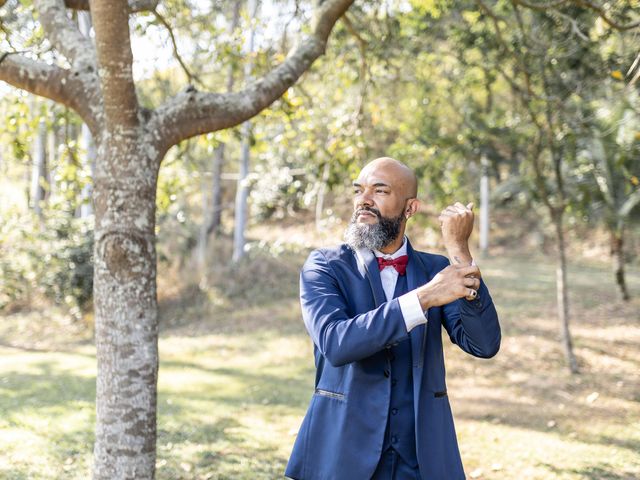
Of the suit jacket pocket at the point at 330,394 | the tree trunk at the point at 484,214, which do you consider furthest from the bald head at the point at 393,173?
the tree trunk at the point at 484,214

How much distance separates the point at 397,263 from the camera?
2984 mm

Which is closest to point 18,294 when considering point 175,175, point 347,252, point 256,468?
point 175,175

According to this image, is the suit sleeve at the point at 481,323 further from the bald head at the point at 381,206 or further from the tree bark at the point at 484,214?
the tree bark at the point at 484,214

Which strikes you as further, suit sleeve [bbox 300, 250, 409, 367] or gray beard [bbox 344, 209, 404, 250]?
gray beard [bbox 344, 209, 404, 250]

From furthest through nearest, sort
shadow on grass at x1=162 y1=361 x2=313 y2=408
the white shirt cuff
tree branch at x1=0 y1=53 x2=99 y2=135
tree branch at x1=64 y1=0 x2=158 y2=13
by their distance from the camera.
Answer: shadow on grass at x1=162 y1=361 x2=313 y2=408 → tree branch at x1=64 y1=0 x2=158 y2=13 → tree branch at x1=0 y1=53 x2=99 y2=135 → the white shirt cuff

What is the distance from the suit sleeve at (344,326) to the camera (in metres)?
2.47

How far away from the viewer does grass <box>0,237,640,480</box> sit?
256 inches

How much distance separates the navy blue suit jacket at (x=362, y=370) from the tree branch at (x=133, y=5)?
301 cm

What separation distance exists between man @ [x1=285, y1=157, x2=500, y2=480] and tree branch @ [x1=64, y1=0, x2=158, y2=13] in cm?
289

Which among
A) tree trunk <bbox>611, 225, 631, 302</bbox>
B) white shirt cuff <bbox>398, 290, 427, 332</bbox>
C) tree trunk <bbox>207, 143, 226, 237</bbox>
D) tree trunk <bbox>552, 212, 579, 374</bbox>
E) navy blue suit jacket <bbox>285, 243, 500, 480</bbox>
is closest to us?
white shirt cuff <bbox>398, 290, 427, 332</bbox>

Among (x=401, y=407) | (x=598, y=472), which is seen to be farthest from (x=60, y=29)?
(x=598, y=472)

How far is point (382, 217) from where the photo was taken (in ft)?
9.74

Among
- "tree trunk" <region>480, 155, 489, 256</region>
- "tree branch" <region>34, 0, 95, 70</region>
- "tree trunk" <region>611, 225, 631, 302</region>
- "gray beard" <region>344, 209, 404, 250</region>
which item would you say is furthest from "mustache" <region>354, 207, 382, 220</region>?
"tree trunk" <region>480, 155, 489, 256</region>

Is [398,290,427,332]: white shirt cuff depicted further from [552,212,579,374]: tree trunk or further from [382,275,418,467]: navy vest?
[552,212,579,374]: tree trunk
